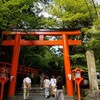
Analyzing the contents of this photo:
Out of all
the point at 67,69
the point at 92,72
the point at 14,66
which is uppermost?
the point at 14,66

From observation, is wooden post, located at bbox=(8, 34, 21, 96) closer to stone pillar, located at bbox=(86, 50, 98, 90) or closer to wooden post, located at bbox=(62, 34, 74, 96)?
wooden post, located at bbox=(62, 34, 74, 96)

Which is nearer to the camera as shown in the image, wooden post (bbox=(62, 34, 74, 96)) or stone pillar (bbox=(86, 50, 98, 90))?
wooden post (bbox=(62, 34, 74, 96))

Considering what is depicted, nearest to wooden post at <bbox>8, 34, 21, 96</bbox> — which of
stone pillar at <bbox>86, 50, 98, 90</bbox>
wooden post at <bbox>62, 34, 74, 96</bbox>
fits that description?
wooden post at <bbox>62, 34, 74, 96</bbox>

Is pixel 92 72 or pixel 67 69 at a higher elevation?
pixel 67 69

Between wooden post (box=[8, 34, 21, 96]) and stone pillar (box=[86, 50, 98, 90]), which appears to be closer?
wooden post (box=[8, 34, 21, 96])

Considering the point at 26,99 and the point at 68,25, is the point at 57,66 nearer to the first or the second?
the point at 68,25

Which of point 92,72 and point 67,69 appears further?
point 67,69

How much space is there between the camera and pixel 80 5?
19.9 meters

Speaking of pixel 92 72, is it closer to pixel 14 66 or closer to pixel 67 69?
pixel 67 69

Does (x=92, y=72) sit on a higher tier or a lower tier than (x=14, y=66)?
lower

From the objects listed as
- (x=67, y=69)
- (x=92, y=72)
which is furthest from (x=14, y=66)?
(x=92, y=72)

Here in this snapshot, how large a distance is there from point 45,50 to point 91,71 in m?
11.7

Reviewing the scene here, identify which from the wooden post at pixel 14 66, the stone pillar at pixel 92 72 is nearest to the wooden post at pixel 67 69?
the stone pillar at pixel 92 72

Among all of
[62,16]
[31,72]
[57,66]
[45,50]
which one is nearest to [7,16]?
[62,16]
